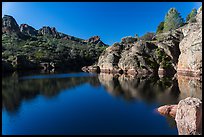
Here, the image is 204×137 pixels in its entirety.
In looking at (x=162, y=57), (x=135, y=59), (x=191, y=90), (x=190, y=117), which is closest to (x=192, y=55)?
(x=162, y=57)

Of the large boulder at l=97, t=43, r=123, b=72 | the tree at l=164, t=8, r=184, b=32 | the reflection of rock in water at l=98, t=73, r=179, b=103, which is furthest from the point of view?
the tree at l=164, t=8, r=184, b=32

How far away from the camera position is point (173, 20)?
11175 cm

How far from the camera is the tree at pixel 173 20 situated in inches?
4363

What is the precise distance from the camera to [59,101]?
3188 cm

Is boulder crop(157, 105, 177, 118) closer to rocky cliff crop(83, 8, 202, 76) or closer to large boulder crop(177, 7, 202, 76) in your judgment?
large boulder crop(177, 7, 202, 76)

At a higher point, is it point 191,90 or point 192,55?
point 192,55

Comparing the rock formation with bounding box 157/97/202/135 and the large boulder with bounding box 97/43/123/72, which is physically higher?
the large boulder with bounding box 97/43/123/72

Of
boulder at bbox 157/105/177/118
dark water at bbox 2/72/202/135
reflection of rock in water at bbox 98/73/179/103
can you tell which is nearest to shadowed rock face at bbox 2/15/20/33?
reflection of rock in water at bbox 98/73/179/103

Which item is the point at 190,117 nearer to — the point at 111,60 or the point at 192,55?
the point at 192,55

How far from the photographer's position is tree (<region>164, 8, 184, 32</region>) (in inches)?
4363

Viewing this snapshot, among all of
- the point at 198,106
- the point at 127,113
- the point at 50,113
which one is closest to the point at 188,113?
the point at 198,106

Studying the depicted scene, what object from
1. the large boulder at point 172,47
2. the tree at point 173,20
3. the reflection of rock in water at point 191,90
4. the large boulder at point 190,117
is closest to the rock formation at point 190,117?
the large boulder at point 190,117

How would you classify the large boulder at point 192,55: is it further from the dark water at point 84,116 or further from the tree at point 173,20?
the tree at point 173,20

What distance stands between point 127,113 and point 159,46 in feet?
196
